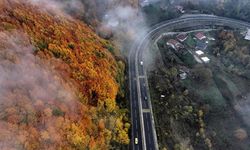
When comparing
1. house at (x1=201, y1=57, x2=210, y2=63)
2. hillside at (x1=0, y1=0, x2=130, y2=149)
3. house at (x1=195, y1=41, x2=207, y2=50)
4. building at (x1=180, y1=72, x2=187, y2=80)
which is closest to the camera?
hillside at (x1=0, y1=0, x2=130, y2=149)

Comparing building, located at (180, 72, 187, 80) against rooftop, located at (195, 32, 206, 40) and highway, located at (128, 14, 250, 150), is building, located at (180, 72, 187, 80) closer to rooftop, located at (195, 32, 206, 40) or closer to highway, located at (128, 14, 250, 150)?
highway, located at (128, 14, 250, 150)

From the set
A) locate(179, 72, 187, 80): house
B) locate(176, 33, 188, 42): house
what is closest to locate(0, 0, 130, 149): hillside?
locate(179, 72, 187, 80): house

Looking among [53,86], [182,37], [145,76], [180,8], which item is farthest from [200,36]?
[53,86]

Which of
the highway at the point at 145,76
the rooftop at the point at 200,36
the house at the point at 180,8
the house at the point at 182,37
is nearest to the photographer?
the highway at the point at 145,76

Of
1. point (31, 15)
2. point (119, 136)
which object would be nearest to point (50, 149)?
point (119, 136)

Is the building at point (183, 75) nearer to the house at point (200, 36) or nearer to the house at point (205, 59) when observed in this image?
the house at point (205, 59)

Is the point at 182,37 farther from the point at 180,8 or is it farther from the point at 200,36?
the point at 180,8

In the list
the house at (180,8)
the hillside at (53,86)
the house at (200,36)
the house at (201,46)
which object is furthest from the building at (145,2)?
the hillside at (53,86)
